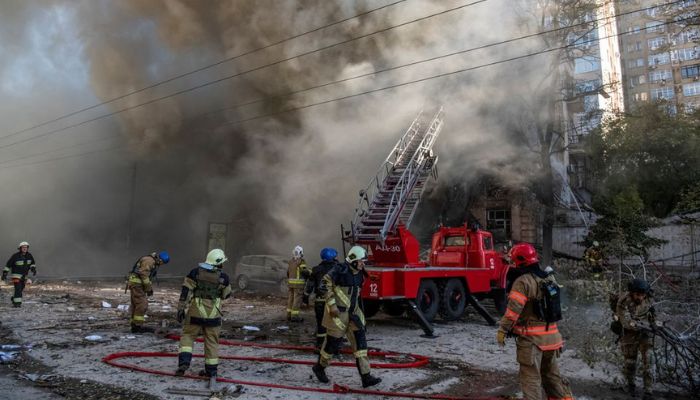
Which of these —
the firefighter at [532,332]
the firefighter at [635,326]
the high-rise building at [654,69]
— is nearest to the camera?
the firefighter at [532,332]

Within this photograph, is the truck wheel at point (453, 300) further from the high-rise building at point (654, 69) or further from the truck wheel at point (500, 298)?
the high-rise building at point (654, 69)

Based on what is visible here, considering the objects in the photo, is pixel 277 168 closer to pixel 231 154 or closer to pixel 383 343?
pixel 231 154

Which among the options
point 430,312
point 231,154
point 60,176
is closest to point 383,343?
point 430,312

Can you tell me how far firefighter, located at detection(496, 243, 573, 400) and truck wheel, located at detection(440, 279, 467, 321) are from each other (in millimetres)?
4774

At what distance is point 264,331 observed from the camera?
7.56 m

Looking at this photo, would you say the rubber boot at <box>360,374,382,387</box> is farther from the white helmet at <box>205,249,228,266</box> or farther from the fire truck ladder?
the fire truck ladder

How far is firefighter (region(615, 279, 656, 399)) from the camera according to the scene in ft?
14.0

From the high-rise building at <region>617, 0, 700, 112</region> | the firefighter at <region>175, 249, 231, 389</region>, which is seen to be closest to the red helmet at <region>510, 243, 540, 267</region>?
the firefighter at <region>175, 249, 231, 389</region>

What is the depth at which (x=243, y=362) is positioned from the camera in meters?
5.41

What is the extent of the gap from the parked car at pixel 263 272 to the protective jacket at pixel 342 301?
840 cm

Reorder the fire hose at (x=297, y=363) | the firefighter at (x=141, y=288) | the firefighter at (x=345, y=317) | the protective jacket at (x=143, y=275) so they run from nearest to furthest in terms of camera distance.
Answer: the fire hose at (x=297, y=363) < the firefighter at (x=345, y=317) < the firefighter at (x=141, y=288) < the protective jacket at (x=143, y=275)

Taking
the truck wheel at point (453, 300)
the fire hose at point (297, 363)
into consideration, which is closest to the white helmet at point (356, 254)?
the fire hose at point (297, 363)

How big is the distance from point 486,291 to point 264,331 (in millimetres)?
4477

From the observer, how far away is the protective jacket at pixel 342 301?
15.1 ft
